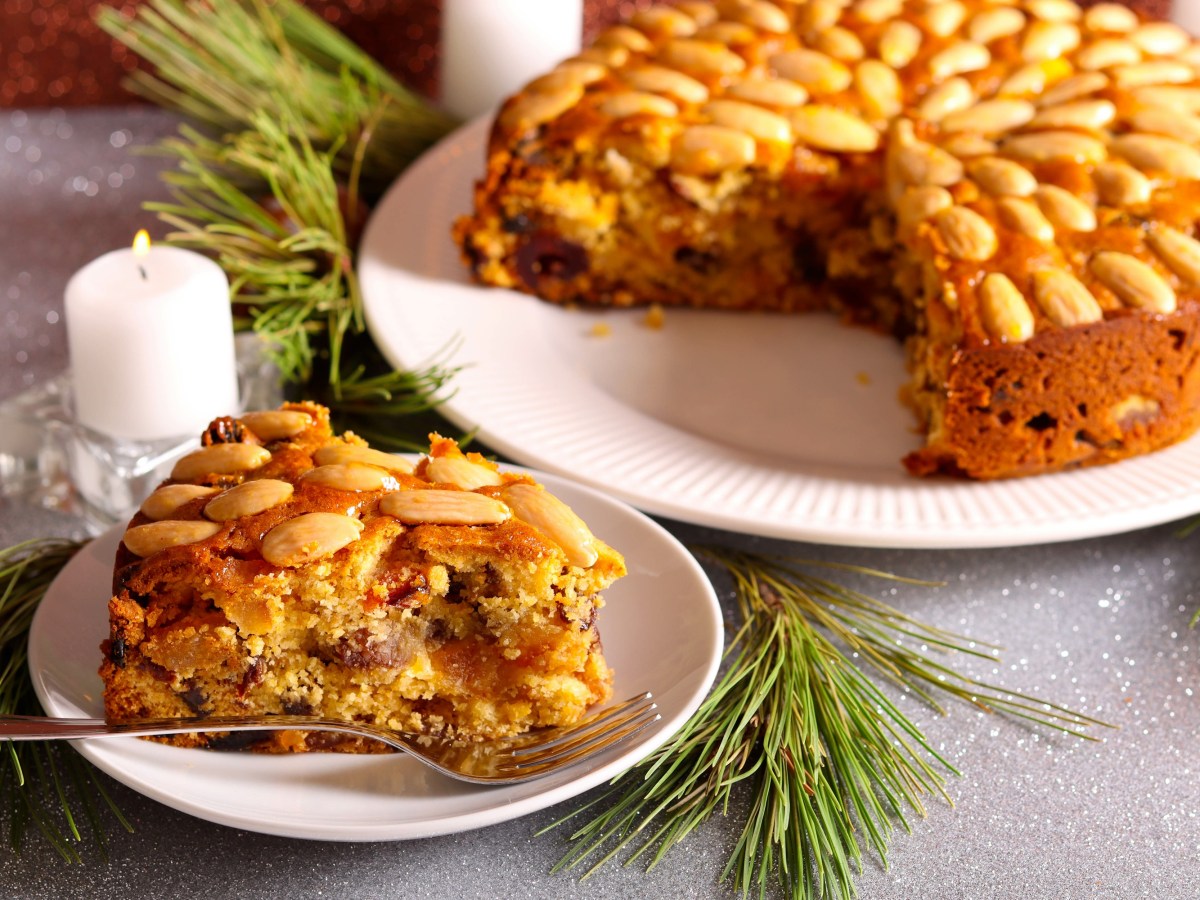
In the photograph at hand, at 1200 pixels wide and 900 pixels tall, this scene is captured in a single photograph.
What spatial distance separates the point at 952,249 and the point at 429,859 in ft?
4.06

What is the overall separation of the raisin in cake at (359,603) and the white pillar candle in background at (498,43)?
Result: 62.7 inches

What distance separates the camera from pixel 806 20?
8.41 feet

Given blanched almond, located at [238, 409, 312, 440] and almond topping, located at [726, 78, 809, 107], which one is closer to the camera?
blanched almond, located at [238, 409, 312, 440]

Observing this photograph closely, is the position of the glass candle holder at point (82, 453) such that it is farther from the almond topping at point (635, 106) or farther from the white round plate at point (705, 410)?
the almond topping at point (635, 106)

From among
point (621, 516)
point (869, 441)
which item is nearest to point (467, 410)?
point (621, 516)

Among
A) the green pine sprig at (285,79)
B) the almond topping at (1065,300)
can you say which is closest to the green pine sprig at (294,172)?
the green pine sprig at (285,79)

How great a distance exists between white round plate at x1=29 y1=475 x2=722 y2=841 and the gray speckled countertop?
11cm

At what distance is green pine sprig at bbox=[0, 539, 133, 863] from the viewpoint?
1.47 meters

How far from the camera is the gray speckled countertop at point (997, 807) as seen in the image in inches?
56.9

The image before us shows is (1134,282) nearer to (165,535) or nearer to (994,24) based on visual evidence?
(994,24)

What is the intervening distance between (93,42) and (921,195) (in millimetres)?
2116

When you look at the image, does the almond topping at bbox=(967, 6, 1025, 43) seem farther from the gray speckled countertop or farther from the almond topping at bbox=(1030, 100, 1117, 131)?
the gray speckled countertop

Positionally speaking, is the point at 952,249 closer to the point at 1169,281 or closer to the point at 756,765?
the point at 1169,281

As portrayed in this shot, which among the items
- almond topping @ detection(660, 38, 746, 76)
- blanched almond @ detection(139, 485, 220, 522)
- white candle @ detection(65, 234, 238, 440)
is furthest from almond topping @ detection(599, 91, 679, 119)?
blanched almond @ detection(139, 485, 220, 522)
